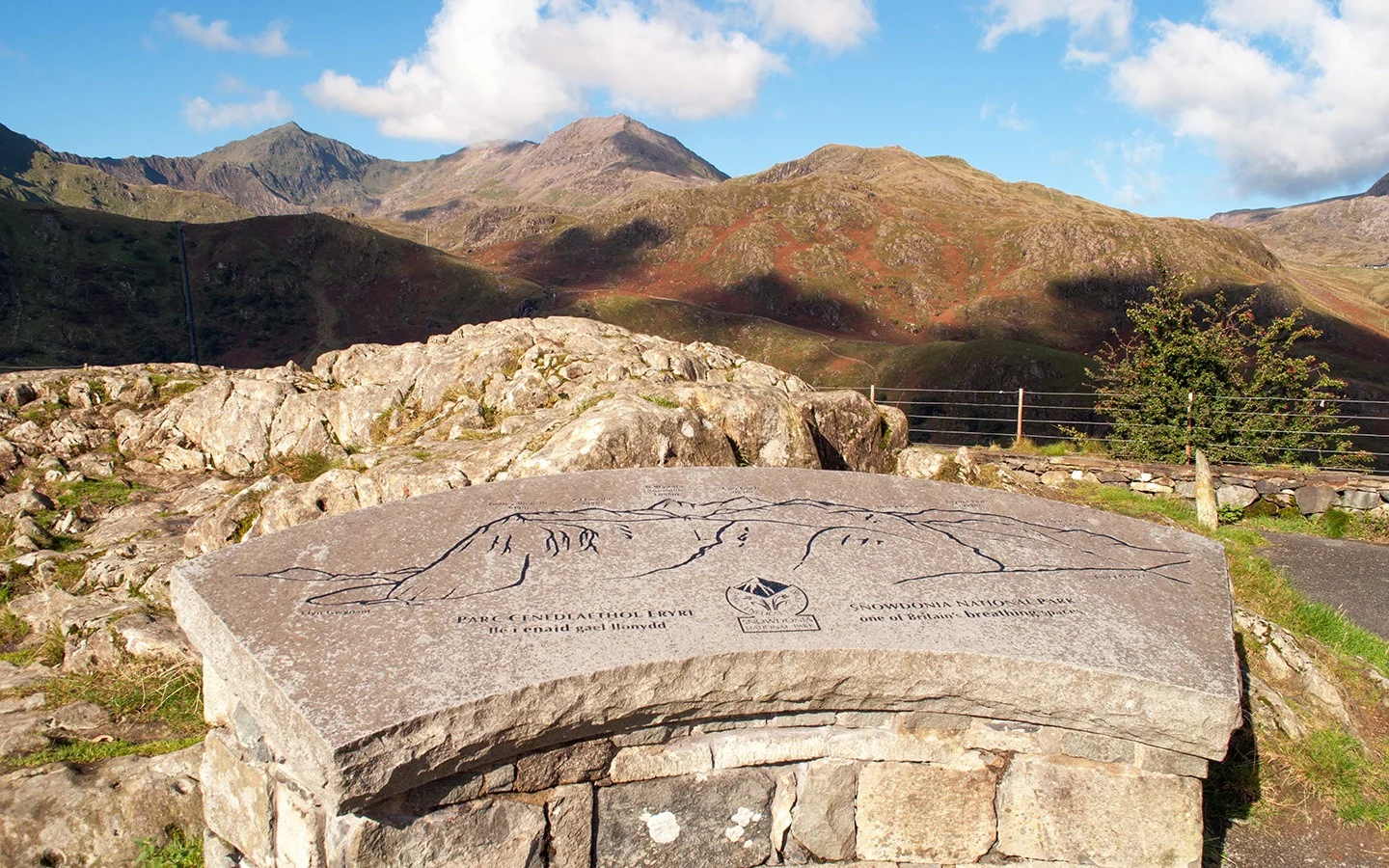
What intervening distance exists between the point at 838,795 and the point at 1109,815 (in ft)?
3.08

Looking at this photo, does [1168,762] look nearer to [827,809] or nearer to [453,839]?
[827,809]

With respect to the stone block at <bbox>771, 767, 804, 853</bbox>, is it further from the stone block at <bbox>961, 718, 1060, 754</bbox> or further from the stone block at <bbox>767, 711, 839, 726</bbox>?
the stone block at <bbox>961, 718, 1060, 754</bbox>

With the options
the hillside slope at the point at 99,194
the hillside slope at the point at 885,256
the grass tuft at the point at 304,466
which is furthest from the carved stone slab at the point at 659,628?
the hillside slope at the point at 99,194

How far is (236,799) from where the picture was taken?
2824 mm

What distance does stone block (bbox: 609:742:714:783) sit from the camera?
2764mm

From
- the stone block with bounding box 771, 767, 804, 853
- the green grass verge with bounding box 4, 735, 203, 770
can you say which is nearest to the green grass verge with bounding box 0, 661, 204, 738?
the green grass verge with bounding box 4, 735, 203, 770

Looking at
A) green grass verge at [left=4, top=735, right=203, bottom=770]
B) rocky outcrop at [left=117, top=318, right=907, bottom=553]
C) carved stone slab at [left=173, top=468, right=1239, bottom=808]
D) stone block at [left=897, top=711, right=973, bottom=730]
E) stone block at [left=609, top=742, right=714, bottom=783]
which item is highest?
rocky outcrop at [left=117, top=318, right=907, bottom=553]

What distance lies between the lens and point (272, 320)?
160 feet

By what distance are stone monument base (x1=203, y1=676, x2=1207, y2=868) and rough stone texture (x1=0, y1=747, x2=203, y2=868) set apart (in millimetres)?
474

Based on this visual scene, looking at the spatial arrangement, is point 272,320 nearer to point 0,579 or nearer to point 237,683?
point 0,579

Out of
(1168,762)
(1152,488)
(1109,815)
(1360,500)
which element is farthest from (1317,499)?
(1109,815)

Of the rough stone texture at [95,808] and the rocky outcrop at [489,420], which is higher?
the rocky outcrop at [489,420]

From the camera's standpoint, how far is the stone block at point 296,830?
8.12ft

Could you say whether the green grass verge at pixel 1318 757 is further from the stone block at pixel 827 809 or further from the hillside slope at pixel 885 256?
the hillside slope at pixel 885 256
